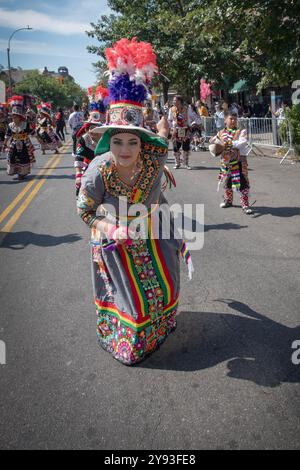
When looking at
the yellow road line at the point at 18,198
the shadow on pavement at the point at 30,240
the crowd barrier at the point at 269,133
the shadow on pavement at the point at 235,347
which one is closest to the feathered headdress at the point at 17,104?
the yellow road line at the point at 18,198

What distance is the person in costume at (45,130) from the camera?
706 inches

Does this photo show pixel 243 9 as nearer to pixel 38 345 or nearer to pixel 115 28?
pixel 38 345

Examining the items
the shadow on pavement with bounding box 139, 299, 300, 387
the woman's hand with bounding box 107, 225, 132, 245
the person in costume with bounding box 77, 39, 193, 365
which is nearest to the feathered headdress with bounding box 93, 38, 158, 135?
A: the person in costume with bounding box 77, 39, 193, 365

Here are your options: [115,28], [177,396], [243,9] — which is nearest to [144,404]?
[177,396]

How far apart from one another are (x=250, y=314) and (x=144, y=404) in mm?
1537

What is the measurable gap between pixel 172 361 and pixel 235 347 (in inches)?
21.8

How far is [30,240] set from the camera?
6.71 meters

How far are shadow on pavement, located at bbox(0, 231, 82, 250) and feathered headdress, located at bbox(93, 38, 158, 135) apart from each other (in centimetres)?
382

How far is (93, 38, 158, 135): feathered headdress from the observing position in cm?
292

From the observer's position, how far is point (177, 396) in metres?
2.82

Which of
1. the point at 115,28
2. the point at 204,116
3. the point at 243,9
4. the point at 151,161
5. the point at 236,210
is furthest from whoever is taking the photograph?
the point at 115,28

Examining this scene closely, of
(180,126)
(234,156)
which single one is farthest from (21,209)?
(180,126)

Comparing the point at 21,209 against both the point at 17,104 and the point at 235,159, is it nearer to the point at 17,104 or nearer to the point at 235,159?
the point at 17,104

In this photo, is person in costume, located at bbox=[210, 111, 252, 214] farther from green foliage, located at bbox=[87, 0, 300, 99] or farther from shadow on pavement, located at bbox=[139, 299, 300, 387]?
shadow on pavement, located at bbox=[139, 299, 300, 387]
